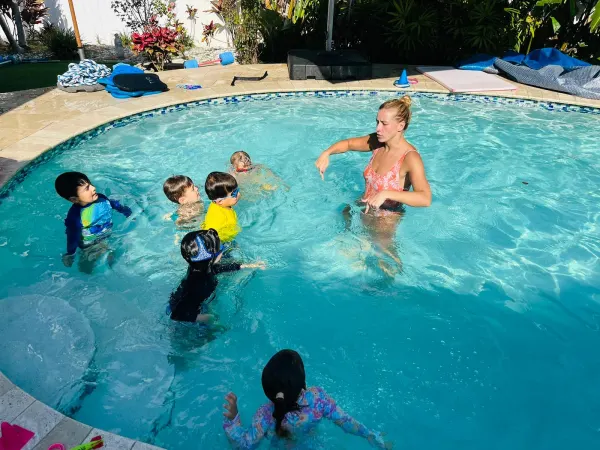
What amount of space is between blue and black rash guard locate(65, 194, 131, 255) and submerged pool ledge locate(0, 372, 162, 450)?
1716mm

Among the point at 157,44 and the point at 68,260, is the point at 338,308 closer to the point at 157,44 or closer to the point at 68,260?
the point at 68,260

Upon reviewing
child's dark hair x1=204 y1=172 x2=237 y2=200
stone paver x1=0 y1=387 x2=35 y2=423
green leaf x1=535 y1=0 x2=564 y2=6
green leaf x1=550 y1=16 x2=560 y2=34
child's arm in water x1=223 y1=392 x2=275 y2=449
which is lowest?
stone paver x1=0 y1=387 x2=35 y2=423

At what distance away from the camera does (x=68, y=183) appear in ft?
13.3

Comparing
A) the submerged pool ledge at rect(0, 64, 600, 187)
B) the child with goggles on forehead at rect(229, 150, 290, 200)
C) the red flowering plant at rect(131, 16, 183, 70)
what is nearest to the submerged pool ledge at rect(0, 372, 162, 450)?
the child with goggles on forehead at rect(229, 150, 290, 200)

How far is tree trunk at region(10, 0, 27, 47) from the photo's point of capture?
12.8m

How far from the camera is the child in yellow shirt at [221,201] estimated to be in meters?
4.10

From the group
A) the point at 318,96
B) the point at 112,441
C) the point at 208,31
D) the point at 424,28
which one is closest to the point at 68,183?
the point at 112,441

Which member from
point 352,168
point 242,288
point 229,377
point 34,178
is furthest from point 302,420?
point 34,178

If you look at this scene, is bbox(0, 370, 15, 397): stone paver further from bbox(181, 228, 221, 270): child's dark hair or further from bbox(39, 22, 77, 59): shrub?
bbox(39, 22, 77, 59): shrub

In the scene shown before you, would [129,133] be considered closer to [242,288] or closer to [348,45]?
[242,288]

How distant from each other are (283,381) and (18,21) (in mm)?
14895

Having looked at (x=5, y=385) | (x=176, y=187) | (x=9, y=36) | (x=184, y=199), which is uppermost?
(x=9, y=36)

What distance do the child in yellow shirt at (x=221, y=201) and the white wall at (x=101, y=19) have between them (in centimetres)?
1178

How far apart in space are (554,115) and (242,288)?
293 inches
